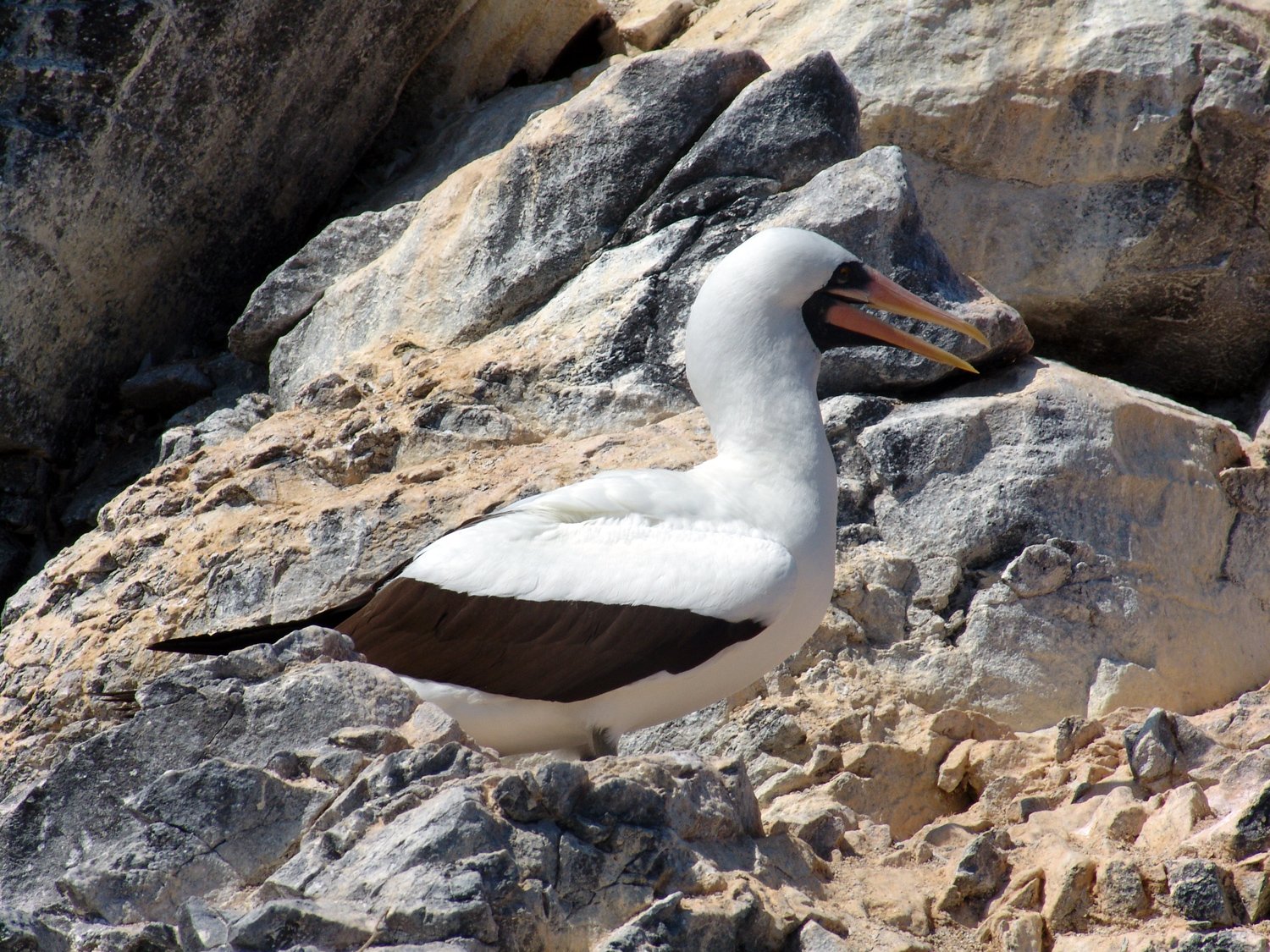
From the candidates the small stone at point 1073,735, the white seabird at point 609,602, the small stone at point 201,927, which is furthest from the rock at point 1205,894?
the small stone at point 201,927

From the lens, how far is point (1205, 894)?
11.1ft

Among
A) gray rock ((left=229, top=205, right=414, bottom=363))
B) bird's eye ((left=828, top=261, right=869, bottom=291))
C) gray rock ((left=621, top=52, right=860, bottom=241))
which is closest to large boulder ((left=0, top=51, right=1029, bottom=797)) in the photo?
gray rock ((left=621, top=52, right=860, bottom=241))

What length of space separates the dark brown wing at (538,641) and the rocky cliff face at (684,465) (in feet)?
1.01

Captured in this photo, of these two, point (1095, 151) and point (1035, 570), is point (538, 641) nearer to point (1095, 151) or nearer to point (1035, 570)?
point (1035, 570)

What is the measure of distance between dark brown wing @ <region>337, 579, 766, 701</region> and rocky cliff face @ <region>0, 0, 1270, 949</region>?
31 centimetres

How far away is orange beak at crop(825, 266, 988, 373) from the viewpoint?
5023 millimetres

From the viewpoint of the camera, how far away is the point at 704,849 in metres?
3.37

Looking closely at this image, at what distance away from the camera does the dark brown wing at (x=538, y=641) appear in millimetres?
4297

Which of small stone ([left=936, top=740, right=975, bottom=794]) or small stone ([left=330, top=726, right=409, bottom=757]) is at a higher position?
small stone ([left=330, top=726, right=409, bottom=757])

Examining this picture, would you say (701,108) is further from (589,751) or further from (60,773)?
(60,773)

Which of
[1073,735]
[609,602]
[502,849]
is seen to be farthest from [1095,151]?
[502,849]

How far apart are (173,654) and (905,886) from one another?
2.99 metres

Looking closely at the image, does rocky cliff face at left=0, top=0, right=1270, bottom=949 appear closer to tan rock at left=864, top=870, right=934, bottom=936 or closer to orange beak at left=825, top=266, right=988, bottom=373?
tan rock at left=864, top=870, right=934, bottom=936

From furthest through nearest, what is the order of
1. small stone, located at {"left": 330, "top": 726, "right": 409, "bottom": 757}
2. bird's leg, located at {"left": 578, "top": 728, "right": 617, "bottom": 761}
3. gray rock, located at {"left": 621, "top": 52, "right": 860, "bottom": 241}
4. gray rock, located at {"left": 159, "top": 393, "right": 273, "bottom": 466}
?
gray rock, located at {"left": 159, "top": 393, "right": 273, "bottom": 466}, gray rock, located at {"left": 621, "top": 52, "right": 860, "bottom": 241}, bird's leg, located at {"left": 578, "top": 728, "right": 617, "bottom": 761}, small stone, located at {"left": 330, "top": 726, "right": 409, "bottom": 757}
